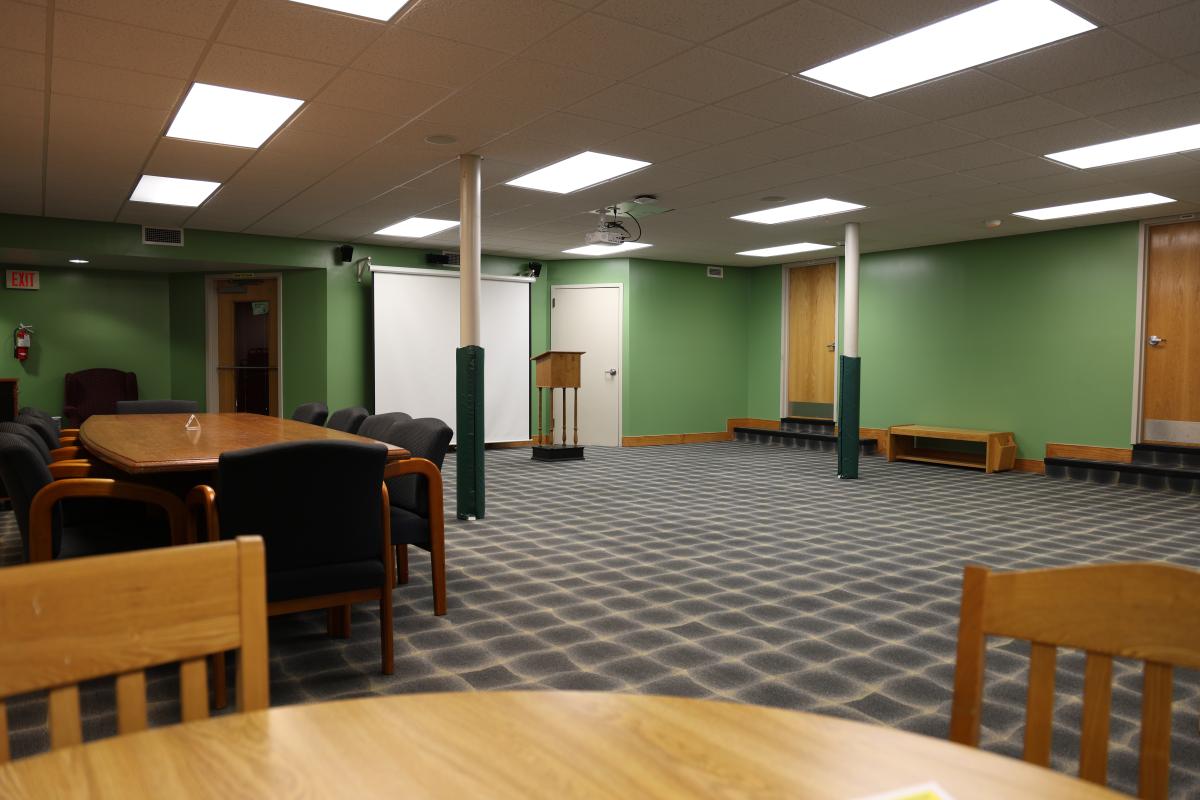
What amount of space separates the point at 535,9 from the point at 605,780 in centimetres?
350

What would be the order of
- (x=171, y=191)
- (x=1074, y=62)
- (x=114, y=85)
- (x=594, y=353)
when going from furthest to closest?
1. (x=594, y=353)
2. (x=171, y=191)
3. (x=114, y=85)
4. (x=1074, y=62)

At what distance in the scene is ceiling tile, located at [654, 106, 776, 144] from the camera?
199 inches

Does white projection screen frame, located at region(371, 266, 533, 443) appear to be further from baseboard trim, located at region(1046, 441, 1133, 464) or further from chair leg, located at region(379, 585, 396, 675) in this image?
chair leg, located at region(379, 585, 396, 675)

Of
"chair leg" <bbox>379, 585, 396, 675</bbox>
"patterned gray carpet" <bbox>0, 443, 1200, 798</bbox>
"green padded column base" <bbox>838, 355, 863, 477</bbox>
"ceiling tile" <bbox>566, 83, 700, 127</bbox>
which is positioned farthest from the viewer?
"green padded column base" <bbox>838, 355, 863, 477</bbox>

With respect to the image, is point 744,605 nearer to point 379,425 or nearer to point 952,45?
point 379,425

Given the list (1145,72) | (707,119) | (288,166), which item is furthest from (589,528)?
(1145,72)

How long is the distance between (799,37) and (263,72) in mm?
2826

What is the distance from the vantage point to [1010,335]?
970 cm

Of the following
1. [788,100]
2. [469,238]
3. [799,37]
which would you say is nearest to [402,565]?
[469,238]

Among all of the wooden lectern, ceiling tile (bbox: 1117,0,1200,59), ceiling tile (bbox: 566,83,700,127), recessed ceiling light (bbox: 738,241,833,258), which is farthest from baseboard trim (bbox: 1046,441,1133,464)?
ceiling tile (bbox: 566,83,700,127)

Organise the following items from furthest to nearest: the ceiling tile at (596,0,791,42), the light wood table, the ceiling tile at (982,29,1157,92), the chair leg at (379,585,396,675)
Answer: the ceiling tile at (982,29,1157,92)
the ceiling tile at (596,0,791,42)
the chair leg at (379,585,396,675)
the light wood table

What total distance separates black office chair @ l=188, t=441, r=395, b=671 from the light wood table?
1.82 metres

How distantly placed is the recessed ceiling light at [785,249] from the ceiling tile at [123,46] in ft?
25.3

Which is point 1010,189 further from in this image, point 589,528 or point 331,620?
point 331,620
